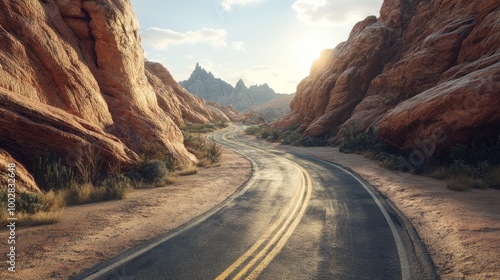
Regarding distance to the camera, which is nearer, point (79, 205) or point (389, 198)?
point (79, 205)

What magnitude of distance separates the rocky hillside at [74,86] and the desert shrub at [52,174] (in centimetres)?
30

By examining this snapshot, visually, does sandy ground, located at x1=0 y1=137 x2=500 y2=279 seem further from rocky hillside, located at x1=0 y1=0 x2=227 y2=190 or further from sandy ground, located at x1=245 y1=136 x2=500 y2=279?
rocky hillside, located at x1=0 y1=0 x2=227 y2=190

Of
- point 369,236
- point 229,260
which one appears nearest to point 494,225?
point 369,236

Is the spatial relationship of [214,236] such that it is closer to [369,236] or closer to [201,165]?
[369,236]

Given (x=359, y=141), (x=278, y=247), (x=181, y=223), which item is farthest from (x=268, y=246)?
(x=359, y=141)

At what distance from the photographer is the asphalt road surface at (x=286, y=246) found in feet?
16.3

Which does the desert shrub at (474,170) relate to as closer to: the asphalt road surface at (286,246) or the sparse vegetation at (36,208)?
the asphalt road surface at (286,246)

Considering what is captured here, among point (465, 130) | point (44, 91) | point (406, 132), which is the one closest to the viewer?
point (44, 91)

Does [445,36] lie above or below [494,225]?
above

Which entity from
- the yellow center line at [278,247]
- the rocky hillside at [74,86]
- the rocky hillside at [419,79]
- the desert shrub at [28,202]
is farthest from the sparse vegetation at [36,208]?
the rocky hillside at [419,79]

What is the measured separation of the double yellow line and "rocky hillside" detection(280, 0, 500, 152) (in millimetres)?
9805

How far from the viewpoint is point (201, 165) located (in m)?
17.9

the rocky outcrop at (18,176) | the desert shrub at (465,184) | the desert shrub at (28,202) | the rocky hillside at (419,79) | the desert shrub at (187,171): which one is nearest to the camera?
the desert shrub at (28,202)

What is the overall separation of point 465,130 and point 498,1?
42.1 ft
